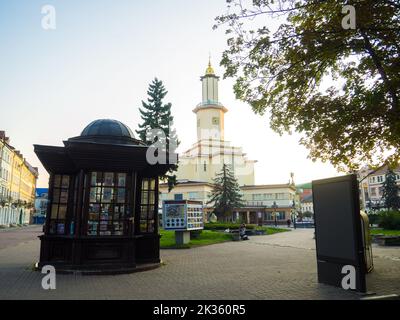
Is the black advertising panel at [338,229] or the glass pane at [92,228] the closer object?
the black advertising panel at [338,229]

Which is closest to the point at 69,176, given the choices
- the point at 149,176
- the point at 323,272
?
the point at 149,176

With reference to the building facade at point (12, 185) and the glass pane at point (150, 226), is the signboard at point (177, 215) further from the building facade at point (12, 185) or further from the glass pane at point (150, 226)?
the building facade at point (12, 185)

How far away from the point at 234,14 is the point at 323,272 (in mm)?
7559

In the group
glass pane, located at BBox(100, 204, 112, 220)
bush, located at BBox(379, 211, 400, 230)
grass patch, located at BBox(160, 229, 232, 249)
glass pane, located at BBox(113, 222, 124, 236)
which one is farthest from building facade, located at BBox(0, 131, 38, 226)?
bush, located at BBox(379, 211, 400, 230)

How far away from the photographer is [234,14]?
9.81m

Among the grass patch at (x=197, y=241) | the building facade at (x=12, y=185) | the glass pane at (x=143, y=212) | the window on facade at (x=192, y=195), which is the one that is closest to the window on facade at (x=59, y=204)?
the glass pane at (x=143, y=212)

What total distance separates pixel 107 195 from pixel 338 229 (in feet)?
23.6

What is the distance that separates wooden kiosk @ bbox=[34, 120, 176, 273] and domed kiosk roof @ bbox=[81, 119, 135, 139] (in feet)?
0.12

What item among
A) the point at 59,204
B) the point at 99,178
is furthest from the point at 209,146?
the point at 99,178

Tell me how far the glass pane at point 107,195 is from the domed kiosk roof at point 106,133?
199cm

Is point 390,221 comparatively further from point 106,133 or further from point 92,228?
point 92,228

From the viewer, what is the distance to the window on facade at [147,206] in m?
12.8

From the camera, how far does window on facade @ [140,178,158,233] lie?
12.8 metres

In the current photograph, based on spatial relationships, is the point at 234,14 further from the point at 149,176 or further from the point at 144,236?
the point at 144,236
